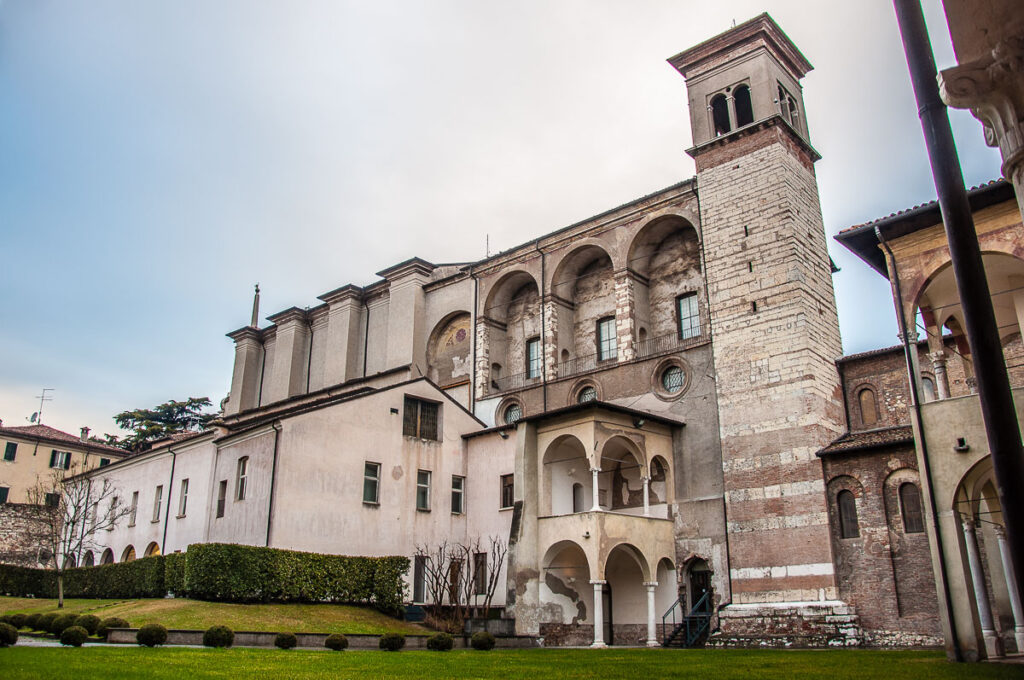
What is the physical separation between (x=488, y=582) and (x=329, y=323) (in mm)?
19205

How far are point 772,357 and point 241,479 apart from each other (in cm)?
1876

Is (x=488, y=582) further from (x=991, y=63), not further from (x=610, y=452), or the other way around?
(x=991, y=63)

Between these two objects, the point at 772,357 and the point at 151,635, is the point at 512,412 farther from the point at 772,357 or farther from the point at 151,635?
the point at 151,635

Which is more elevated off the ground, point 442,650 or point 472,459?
point 472,459

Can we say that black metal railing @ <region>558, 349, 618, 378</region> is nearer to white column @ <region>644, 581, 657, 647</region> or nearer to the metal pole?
white column @ <region>644, 581, 657, 647</region>

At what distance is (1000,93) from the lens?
494 centimetres

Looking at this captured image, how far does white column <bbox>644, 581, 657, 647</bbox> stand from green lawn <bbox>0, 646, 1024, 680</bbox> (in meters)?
8.58

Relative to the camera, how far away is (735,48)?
30.3 meters

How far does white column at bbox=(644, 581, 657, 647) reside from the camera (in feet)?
76.6

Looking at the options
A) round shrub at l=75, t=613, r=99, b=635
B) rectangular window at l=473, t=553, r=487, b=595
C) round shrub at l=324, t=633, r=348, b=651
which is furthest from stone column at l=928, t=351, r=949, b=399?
round shrub at l=75, t=613, r=99, b=635

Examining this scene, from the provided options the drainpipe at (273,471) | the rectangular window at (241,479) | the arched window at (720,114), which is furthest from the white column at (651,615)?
the arched window at (720,114)

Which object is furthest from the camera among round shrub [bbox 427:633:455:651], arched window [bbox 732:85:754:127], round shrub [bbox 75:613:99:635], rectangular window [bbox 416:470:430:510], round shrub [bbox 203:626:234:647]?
arched window [bbox 732:85:754:127]

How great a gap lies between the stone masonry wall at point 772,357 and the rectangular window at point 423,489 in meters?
11.4

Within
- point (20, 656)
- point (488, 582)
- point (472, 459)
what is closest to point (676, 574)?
point (488, 582)
